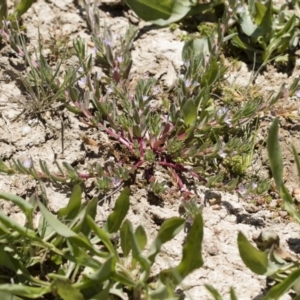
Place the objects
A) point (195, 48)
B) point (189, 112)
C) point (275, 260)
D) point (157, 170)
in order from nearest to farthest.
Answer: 1. point (275, 260)
2. point (189, 112)
3. point (157, 170)
4. point (195, 48)

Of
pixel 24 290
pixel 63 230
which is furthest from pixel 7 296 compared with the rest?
pixel 63 230

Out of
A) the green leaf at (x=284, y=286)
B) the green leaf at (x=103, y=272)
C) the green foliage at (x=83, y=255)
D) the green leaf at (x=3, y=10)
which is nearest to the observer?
the green leaf at (x=103, y=272)

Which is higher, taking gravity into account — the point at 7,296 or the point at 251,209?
the point at 251,209

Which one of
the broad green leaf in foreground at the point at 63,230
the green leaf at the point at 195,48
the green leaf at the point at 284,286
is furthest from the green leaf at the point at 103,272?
the green leaf at the point at 195,48

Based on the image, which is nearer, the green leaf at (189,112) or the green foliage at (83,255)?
the green foliage at (83,255)

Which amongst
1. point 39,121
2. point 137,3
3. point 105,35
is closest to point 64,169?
point 39,121

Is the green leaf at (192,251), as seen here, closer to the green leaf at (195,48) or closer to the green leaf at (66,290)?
A: the green leaf at (66,290)

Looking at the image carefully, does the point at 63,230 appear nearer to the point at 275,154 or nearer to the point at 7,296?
the point at 7,296
